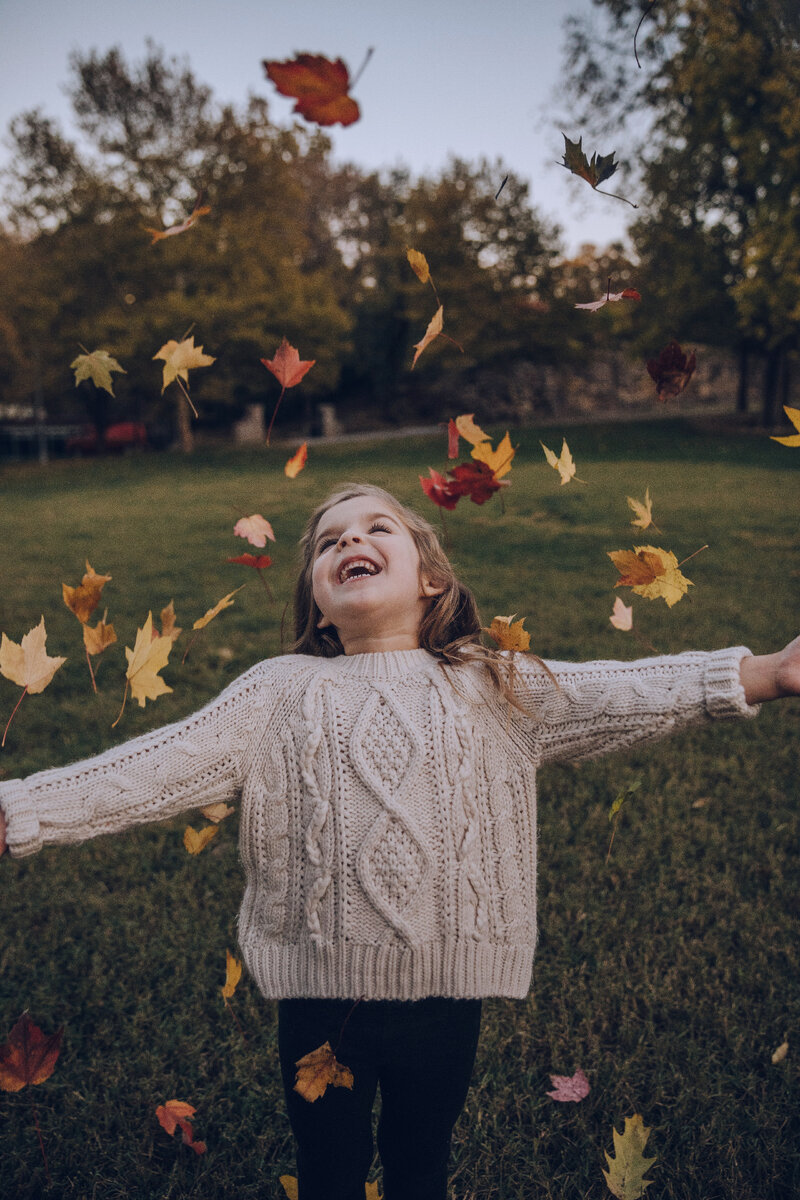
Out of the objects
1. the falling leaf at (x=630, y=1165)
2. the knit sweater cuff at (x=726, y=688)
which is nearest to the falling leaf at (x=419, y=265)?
the knit sweater cuff at (x=726, y=688)

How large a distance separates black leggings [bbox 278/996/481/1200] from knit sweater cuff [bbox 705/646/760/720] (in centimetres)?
73

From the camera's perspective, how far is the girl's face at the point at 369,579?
162 cm

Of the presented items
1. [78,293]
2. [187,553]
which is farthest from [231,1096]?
[78,293]

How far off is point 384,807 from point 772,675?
2.34 ft

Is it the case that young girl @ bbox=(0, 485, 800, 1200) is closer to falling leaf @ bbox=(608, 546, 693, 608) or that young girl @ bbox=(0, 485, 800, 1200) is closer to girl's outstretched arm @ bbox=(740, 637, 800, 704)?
girl's outstretched arm @ bbox=(740, 637, 800, 704)

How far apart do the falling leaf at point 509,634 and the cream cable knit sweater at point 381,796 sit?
7 cm

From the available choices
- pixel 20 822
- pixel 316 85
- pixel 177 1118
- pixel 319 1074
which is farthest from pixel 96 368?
pixel 177 1118

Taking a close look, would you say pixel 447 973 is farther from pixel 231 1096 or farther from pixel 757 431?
pixel 757 431

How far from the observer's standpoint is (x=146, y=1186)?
1993 mm

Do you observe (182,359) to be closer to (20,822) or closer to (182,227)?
(182,227)

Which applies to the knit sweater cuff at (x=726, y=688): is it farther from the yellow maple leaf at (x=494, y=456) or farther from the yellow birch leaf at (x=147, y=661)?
the yellow birch leaf at (x=147, y=661)

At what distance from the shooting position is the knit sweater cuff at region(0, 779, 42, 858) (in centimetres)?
138

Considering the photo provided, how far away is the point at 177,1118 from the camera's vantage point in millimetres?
2107

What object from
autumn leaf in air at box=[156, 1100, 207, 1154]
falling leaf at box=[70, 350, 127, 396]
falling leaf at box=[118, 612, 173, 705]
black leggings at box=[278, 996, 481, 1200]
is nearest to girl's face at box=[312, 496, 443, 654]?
falling leaf at box=[118, 612, 173, 705]
